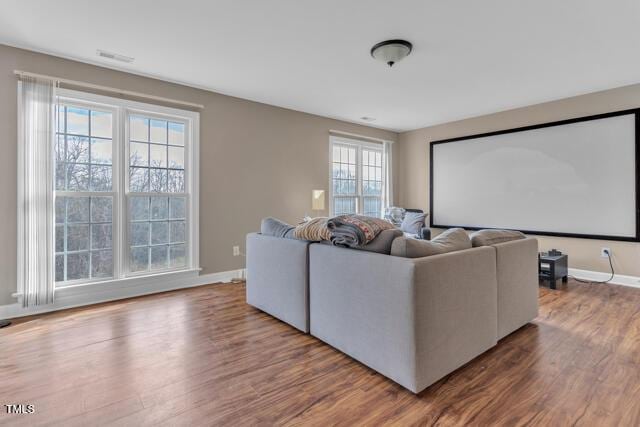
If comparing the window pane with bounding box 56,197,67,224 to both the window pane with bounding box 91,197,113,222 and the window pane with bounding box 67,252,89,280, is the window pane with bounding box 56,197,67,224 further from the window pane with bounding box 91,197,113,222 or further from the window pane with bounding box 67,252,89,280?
the window pane with bounding box 67,252,89,280

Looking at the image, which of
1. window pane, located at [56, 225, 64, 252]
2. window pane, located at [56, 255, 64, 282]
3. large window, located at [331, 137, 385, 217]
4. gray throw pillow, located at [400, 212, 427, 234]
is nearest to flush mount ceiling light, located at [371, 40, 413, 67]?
large window, located at [331, 137, 385, 217]

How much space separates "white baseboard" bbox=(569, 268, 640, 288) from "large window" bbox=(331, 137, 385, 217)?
3.08 metres

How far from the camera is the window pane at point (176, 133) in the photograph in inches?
153

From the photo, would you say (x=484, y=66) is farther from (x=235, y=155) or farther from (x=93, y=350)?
(x=93, y=350)

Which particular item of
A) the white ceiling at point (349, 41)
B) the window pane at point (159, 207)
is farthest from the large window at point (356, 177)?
the window pane at point (159, 207)

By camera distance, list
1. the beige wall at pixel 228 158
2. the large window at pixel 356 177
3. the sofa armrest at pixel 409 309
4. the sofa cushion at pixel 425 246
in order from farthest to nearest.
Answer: the large window at pixel 356 177 < the beige wall at pixel 228 158 < the sofa cushion at pixel 425 246 < the sofa armrest at pixel 409 309

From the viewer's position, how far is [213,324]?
2.75 metres

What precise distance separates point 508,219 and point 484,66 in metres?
2.57

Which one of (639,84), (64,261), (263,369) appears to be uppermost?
(639,84)

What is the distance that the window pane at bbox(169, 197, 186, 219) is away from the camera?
3.90 metres

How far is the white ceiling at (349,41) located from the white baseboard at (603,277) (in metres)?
2.32

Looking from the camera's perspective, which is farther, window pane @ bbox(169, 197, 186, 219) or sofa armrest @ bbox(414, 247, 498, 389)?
window pane @ bbox(169, 197, 186, 219)

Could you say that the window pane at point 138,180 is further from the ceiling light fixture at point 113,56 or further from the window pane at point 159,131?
the ceiling light fixture at point 113,56

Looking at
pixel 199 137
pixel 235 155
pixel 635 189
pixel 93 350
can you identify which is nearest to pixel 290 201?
pixel 235 155
